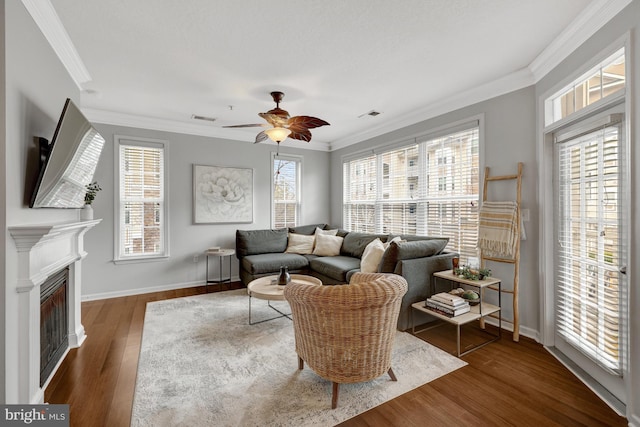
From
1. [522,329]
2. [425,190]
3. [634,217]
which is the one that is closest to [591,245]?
[634,217]

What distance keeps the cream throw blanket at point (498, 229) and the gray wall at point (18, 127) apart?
3788 mm

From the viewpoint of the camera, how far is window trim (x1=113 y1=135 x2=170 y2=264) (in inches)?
169

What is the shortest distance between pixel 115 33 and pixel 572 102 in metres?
3.76

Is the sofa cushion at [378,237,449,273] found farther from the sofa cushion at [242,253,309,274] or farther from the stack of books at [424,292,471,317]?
the sofa cushion at [242,253,309,274]

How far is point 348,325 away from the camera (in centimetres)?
187

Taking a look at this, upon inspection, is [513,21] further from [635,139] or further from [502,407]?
[502,407]

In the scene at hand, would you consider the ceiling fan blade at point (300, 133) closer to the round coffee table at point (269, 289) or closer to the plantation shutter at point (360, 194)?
the round coffee table at point (269, 289)

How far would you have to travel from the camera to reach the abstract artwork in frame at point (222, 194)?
16.0 ft

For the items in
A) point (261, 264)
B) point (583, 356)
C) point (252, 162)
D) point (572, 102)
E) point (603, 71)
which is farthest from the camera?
point (252, 162)

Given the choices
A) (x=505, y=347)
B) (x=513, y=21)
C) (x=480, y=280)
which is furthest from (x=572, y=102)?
(x=505, y=347)

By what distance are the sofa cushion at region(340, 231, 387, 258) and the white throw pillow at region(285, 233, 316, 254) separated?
1.95ft

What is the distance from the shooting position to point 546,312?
2.74 m

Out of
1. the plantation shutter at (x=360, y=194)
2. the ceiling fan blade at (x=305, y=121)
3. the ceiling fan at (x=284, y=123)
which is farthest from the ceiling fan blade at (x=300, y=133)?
the plantation shutter at (x=360, y=194)

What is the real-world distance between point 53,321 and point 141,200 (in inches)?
97.8
